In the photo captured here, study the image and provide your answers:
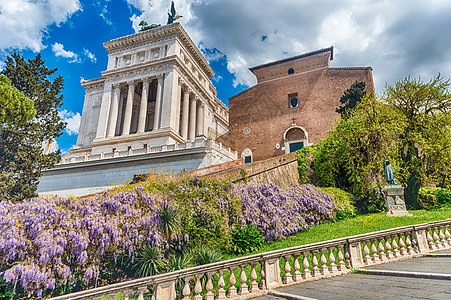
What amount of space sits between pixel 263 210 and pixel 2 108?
15.0 metres

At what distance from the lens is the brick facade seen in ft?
95.0

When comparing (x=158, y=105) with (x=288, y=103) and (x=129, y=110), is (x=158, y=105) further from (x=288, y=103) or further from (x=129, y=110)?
(x=288, y=103)

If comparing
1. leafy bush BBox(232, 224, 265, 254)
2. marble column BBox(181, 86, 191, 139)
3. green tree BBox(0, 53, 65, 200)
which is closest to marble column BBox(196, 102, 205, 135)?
marble column BBox(181, 86, 191, 139)

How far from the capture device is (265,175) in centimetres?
1506

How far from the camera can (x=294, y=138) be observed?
30.0m

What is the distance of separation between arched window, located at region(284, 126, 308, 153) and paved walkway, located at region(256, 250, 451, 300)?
2333 centimetres

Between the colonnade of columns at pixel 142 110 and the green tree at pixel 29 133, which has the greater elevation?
the colonnade of columns at pixel 142 110

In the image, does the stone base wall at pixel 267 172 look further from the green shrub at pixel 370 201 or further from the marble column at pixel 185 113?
the marble column at pixel 185 113

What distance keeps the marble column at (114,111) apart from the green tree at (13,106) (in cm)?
2143

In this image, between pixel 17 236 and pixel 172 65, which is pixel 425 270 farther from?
pixel 172 65

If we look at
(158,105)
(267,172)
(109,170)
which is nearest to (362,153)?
(267,172)

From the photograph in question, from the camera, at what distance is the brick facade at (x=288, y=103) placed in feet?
95.0

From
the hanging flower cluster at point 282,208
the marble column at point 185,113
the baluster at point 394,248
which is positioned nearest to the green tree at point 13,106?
the hanging flower cluster at point 282,208

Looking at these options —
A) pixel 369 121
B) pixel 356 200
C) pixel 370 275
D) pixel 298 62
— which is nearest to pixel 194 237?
pixel 370 275
